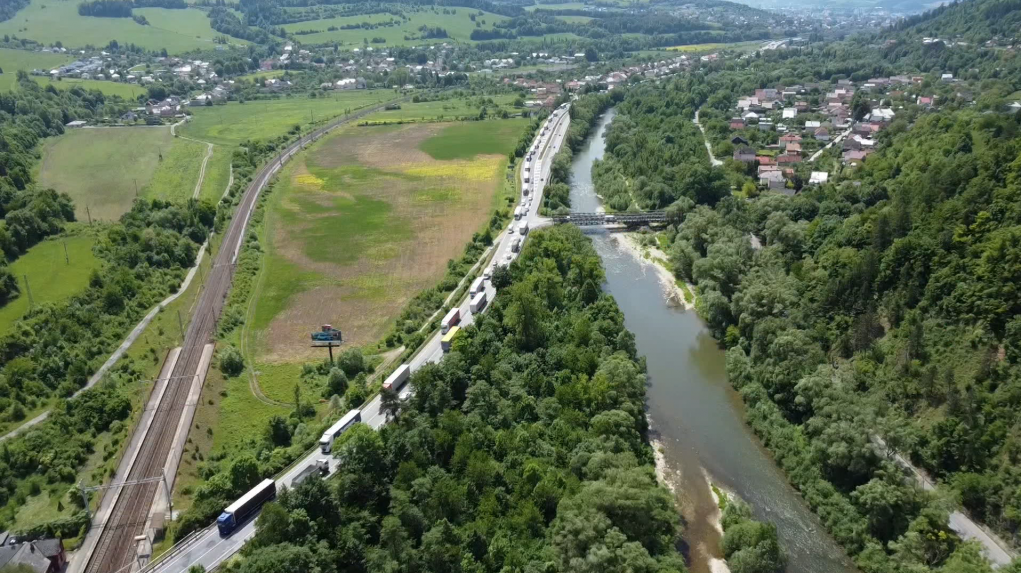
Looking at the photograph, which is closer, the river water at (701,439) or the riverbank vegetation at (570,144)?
the river water at (701,439)

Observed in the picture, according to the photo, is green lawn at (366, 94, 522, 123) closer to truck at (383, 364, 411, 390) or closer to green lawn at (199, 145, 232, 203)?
green lawn at (199, 145, 232, 203)

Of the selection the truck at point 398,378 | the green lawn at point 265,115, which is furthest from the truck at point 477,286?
the green lawn at point 265,115

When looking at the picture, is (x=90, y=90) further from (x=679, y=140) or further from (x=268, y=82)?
(x=679, y=140)

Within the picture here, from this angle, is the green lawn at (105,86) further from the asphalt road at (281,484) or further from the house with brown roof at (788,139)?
the house with brown roof at (788,139)

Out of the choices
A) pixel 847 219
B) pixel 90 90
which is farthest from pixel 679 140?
pixel 90 90

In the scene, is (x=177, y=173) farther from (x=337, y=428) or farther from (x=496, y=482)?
(x=496, y=482)

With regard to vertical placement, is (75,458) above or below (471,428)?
below
